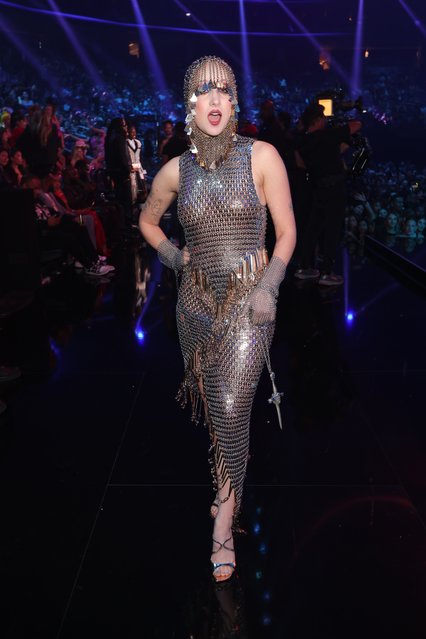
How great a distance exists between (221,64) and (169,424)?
1.95 m

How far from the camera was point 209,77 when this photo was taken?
2.11 metres

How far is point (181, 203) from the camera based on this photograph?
223 cm

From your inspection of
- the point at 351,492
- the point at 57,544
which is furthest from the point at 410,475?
the point at 57,544

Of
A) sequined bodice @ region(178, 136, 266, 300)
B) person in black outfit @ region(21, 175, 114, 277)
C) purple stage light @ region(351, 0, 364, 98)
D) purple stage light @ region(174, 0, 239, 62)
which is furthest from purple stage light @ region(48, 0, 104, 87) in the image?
sequined bodice @ region(178, 136, 266, 300)

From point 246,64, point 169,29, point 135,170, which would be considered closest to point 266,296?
point 135,170

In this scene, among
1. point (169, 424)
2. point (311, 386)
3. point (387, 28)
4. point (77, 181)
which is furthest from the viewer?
point (387, 28)

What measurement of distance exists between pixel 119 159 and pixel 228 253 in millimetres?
8824

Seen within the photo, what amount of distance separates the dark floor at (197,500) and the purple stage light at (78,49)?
10.5 metres

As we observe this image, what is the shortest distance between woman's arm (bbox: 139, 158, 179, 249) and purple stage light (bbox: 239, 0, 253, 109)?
12418mm

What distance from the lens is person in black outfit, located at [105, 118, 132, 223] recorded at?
10273mm

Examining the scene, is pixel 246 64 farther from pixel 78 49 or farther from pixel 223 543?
pixel 223 543

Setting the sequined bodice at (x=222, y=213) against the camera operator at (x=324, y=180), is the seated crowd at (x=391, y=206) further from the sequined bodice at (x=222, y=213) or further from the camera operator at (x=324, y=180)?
the sequined bodice at (x=222, y=213)

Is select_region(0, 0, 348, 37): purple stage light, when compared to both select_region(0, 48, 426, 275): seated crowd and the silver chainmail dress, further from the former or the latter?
the silver chainmail dress

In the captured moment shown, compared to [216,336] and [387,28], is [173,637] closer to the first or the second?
[216,336]
